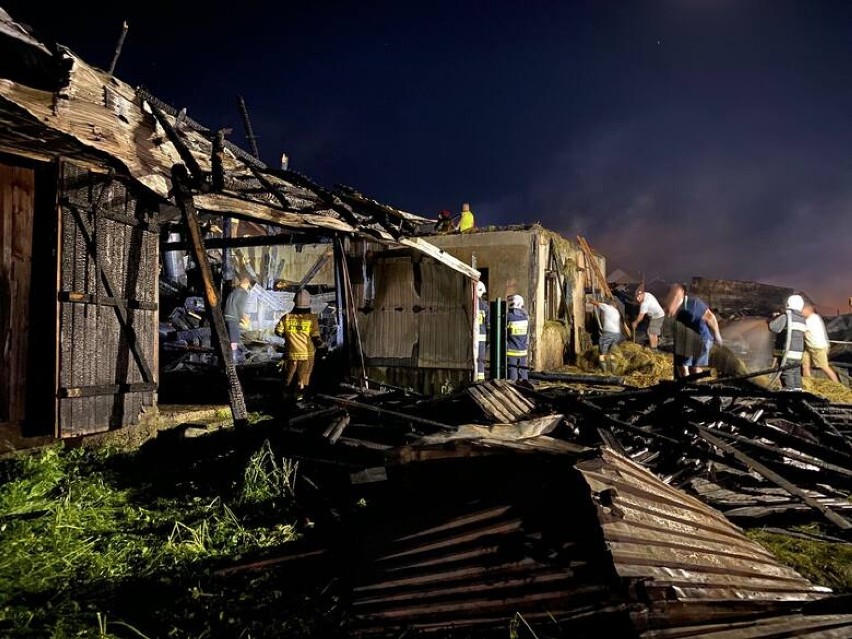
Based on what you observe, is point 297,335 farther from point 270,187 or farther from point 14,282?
point 14,282

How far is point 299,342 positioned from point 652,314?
43.0 ft

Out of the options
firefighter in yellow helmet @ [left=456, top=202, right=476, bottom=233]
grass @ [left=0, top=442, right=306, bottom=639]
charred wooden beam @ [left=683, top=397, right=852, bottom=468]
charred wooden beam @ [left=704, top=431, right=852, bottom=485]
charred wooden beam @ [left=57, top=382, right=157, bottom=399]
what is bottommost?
grass @ [left=0, top=442, right=306, bottom=639]

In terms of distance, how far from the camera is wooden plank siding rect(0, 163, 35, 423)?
451cm

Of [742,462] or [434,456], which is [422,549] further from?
[742,462]

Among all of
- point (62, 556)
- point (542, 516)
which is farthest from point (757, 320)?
point (62, 556)

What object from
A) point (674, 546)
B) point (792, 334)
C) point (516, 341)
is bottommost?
point (674, 546)

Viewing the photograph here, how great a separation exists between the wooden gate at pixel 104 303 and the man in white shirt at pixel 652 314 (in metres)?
13.6

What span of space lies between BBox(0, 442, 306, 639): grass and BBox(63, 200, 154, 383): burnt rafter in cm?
109

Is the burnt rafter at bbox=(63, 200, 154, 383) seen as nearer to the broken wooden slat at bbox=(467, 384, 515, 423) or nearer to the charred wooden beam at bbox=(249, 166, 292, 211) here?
the charred wooden beam at bbox=(249, 166, 292, 211)

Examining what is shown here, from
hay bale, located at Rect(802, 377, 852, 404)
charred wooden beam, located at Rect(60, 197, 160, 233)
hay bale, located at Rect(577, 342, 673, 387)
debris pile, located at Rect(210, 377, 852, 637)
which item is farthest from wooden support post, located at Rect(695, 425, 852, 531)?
hay bale, located at Rect(802, 377, 852, 404)

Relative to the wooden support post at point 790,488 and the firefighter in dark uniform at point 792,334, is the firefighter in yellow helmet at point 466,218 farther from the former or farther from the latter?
the wooden support post at point 790,488

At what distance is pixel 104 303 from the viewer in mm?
5070

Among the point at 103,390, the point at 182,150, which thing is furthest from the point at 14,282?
the point at 182,150

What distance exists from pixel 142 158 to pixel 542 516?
5440mm
